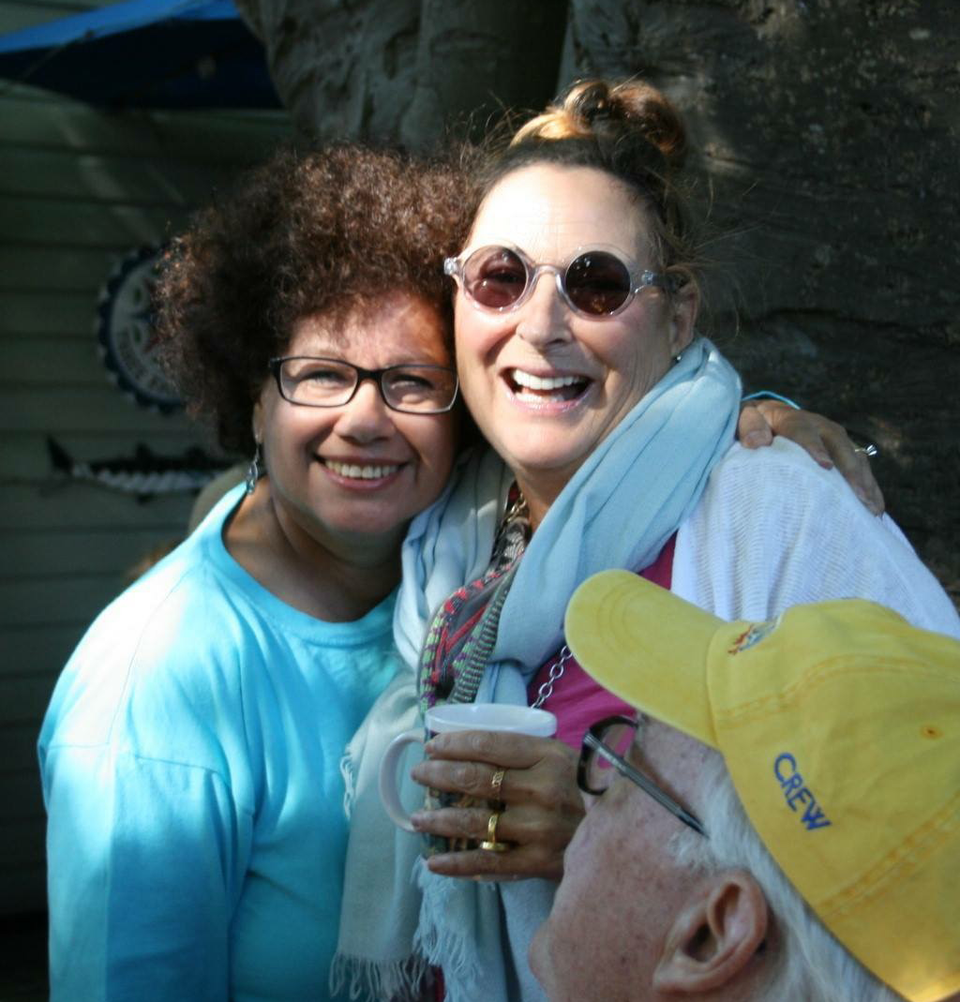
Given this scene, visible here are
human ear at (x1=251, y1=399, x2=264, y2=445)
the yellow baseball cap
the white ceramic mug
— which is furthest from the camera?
human ear at (x1=251, y1=399, x2=264, y2=445)

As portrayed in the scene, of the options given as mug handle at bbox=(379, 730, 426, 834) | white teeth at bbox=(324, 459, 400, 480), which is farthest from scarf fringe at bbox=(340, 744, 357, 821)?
white teeth at bbox=(324, 459, 400, 480)

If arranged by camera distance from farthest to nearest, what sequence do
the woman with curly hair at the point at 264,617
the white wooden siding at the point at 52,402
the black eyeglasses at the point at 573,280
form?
the white wooden siding at the point at 52,402
the black eyeglasses at the point at 573,280
the woman with curly hair at the point at 264,617

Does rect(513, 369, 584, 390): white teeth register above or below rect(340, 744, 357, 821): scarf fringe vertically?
above

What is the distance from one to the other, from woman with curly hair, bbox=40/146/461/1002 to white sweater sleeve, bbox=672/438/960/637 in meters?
0.68

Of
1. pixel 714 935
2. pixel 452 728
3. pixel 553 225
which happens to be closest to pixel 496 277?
pixel 553 225

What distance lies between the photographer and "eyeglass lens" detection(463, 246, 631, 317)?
219 centimetres

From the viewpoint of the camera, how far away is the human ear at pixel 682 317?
2309 mm

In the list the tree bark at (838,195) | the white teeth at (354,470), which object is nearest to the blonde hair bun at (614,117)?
the tree bark at (838,195)

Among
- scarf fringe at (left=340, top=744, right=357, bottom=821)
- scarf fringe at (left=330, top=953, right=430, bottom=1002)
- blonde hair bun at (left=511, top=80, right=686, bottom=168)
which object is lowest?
scarf fringe at (left=330, top=953, right=430, bottom=1002)

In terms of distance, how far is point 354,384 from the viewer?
238 cm

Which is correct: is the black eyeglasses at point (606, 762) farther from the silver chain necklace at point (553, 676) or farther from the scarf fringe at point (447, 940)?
the scarf fringe at point (447, 940)

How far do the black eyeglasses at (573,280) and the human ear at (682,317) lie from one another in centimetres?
6

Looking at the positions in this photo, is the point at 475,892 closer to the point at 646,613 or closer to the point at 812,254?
the point at 646,613

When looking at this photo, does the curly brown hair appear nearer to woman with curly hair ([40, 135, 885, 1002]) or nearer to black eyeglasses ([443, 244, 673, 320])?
woman with curly hair ([40, 135, 885, 1002])
